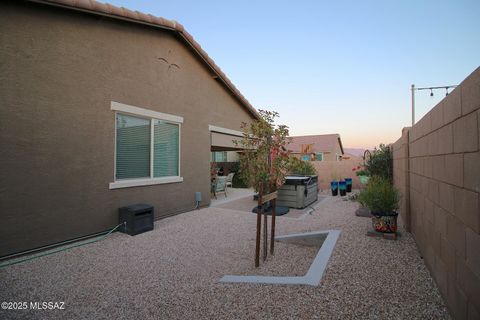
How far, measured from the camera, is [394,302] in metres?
2.20

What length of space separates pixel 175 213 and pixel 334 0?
26.7ft

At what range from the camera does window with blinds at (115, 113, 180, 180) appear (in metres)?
5.63

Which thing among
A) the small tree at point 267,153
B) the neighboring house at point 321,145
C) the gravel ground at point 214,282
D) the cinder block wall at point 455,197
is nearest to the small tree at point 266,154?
the small tree at point 267,153

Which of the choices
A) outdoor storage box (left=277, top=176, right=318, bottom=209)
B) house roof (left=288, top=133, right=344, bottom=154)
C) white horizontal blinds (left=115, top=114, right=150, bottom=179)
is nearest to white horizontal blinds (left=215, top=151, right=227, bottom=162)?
house roof (left=288, top=133, right=344, bottom=154)

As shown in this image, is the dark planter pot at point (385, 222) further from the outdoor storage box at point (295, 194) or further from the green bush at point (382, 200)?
the outdoor storage box at point (295, 194)

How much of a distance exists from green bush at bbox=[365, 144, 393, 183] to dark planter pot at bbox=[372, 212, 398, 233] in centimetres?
486

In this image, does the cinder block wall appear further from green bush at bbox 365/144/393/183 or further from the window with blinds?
green bush at bbox 365/144/393/183

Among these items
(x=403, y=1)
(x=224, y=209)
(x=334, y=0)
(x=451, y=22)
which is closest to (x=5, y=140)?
(x=224, y=209)

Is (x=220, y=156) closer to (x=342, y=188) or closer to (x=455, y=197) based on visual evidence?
(x=342, y=188)

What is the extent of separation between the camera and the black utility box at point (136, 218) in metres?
5.18

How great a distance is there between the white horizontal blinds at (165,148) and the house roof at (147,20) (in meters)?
2.49

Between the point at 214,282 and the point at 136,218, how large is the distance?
3.00 meters

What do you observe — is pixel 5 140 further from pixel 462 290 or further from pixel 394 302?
pixel 462 290

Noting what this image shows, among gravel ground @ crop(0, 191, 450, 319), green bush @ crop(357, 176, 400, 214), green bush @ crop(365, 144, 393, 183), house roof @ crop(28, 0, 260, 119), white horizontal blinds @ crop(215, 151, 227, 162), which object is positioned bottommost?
gravel ground @ crop(0, 191, 450, 319)
